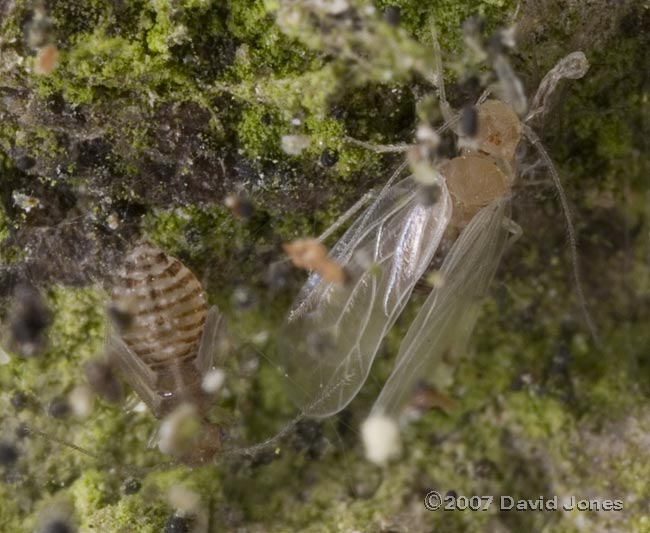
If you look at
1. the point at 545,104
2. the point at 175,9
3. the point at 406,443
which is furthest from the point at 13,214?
the point at 545,104

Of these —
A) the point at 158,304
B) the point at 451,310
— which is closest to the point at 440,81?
the point at 451,310

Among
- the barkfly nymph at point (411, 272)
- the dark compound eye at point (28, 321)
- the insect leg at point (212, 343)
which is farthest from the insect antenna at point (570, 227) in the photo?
the dark compound eye at point (28, 321)

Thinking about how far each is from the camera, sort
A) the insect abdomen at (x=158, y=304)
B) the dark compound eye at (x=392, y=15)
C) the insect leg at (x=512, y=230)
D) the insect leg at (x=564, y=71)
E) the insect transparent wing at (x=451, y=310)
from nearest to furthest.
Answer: the dark compound eye at (x=392, y=15), the insect leg at (x=564, y=71), the insect abdomen at (x=158, y=304), the insect transparent wing at (x=451, y=310), the insect leg at (x=512, y=230)

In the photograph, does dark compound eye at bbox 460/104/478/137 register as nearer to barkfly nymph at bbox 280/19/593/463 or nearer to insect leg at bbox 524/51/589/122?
barkfly nymph at bbox 280/19/593/463

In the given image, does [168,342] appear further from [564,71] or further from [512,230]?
[564,71]

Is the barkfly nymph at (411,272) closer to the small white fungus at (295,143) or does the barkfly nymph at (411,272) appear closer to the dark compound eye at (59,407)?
the small white fungus at (295,143)

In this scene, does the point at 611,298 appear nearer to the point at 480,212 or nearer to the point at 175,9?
the point at 480,212
